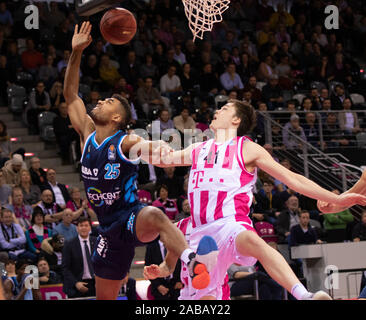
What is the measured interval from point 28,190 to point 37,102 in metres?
2.39

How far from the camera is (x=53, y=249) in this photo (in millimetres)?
9578

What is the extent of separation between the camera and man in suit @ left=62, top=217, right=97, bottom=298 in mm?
8758

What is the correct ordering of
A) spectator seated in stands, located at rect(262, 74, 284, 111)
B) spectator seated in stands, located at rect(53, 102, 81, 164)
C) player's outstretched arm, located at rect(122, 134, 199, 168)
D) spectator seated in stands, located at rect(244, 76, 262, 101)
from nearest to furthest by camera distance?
player's outstretched arm, located at rect(122, 134, 199, 168)
spectator seated in stands, located at rect(53, 102, 81, 164)
spectator seated in stands, located at rect(244, 76, 262, 101)
spectator seated in stands, located at rect(262, 74, 284, 111)

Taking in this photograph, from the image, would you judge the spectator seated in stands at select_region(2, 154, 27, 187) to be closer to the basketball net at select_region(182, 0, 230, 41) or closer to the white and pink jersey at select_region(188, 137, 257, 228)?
the basketball net at select_region(182, 0, 230, 41)

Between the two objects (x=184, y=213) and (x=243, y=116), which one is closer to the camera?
(x=243, y=116)

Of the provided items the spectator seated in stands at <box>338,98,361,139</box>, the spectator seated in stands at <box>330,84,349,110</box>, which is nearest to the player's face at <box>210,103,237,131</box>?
the spectator seated in stands at <box>338,98,361,139</box>

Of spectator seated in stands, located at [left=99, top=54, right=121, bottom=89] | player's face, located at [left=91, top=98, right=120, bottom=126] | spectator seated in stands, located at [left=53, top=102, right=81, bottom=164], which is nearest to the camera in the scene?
player's face, located at [left=91, top=98, right=120, bottom=126]

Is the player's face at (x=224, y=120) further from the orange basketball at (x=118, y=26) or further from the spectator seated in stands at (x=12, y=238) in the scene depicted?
the spectator seated in stands at (x=12, y=238)

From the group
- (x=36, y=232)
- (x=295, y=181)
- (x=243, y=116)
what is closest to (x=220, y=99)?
(x=36, y=232)

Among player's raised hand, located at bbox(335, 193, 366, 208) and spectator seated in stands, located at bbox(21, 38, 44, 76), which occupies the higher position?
spectator seated in stands, located at bbox(21, 38, 44, 76)

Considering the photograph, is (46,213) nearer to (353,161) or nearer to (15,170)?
(15,170)

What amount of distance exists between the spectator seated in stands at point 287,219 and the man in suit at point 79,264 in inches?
123

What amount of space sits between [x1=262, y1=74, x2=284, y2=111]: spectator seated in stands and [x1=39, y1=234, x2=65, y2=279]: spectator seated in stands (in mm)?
6034

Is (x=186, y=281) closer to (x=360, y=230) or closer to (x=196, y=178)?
(x=196, y=178)
